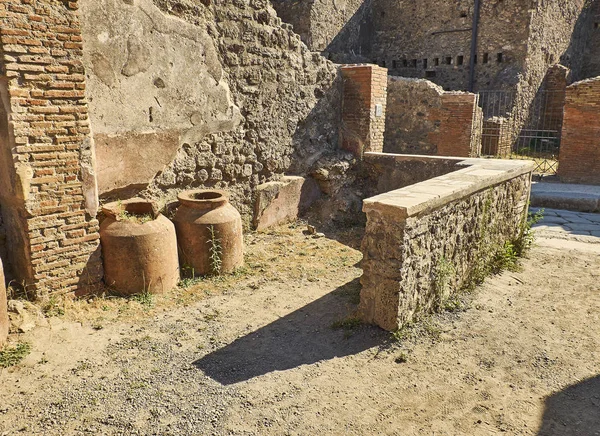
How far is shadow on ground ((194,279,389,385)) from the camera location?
3463 mm

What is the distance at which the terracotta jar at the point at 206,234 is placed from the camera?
4984 mm

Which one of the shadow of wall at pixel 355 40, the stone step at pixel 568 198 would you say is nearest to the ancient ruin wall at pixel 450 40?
the shadow of wall at pixel 355 40

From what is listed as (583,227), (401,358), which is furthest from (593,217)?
(401,358)

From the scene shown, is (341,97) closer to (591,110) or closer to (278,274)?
(278,274)

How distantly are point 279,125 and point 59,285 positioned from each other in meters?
3.59

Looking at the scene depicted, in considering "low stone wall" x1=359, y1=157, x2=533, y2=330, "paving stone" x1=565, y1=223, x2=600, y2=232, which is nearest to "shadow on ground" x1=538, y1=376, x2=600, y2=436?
"low stone wall" x1=359, y1=157, x2=533, y2=330

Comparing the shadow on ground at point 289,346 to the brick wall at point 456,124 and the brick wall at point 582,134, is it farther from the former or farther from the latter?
the brick wall at point 582,134

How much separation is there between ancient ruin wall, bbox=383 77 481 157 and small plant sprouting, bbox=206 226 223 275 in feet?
23.9

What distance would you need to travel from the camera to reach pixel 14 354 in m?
3.50

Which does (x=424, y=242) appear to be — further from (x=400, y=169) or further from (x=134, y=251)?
(x=400, y=169)

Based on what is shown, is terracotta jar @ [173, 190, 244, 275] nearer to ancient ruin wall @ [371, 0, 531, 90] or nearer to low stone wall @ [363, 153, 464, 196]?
low stone wall @ [363, 153, 464, 196]

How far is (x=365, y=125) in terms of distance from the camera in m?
7.68

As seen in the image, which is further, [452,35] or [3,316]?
[452,35]

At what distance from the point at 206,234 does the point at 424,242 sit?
7.34 feet
